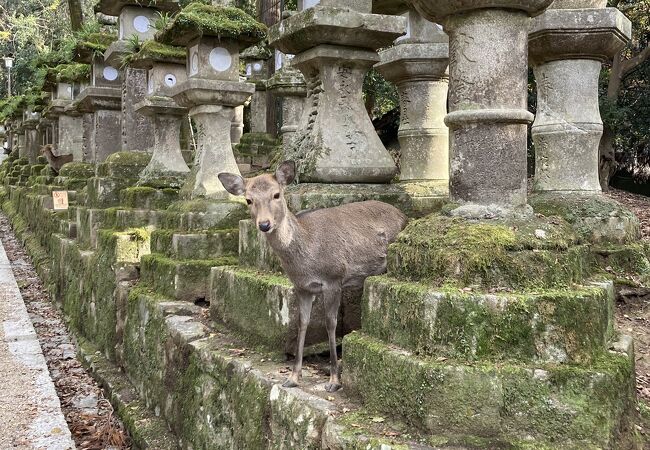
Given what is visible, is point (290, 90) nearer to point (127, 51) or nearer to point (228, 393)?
point (127, 51)

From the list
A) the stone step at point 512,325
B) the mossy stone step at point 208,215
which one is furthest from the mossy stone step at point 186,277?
the stone step at point 512,325

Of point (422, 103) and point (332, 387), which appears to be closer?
point (332, 387)

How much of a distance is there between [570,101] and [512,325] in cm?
246

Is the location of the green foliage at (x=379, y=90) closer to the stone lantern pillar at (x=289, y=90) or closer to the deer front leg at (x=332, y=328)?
the stone lantern pillar at (x=289, y=90)

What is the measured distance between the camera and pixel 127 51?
8.38 meters

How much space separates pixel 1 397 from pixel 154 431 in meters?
1.36

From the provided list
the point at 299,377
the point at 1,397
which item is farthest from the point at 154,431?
the point at 299,377

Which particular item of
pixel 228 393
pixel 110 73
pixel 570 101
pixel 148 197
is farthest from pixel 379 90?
pixel 228 393

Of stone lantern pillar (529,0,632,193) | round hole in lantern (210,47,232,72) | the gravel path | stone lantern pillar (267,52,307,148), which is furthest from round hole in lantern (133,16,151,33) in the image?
stone lantern pillar (529,0,632,193)

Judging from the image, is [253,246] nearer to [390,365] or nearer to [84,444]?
[390,365]

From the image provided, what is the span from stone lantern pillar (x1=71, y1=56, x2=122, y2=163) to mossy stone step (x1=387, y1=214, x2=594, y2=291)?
854cm

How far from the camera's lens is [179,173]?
7.57 metres

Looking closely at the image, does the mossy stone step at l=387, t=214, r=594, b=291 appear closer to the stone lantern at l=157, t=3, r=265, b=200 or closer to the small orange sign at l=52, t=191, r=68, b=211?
the stone lantern at l=157, t=3, r=265, b=200

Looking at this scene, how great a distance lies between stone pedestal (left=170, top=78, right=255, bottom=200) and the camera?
5934 mm
